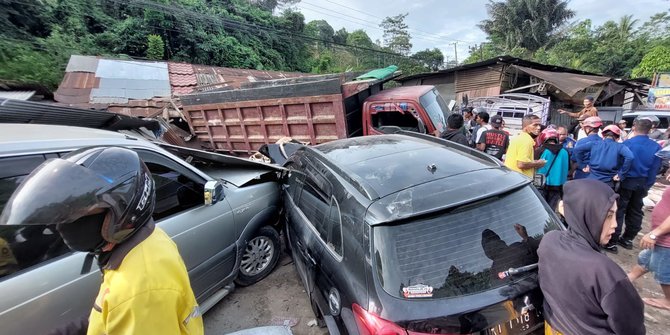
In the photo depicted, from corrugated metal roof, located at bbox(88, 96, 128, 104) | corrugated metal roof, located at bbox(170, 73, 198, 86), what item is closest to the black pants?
corrugated metal roof, located at bbox(88, 96, 128, 104)

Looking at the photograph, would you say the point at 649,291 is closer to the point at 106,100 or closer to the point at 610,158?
the point at 610,158

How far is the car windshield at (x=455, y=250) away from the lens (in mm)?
1613

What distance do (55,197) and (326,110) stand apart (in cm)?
480

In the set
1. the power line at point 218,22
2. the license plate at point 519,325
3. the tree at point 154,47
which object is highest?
the power line at point 218,22

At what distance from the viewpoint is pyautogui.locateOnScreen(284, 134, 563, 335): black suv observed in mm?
1560

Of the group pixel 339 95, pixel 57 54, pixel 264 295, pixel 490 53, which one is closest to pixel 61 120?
pixel 264 295

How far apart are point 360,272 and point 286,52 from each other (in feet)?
88.9

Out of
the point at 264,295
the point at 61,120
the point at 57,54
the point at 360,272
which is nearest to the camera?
the point at 360,272

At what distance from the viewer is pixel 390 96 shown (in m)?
5.74

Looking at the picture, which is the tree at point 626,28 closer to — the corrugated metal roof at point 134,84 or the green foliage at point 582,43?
the green foliage at point 582,43

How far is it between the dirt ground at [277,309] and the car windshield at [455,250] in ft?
4.72

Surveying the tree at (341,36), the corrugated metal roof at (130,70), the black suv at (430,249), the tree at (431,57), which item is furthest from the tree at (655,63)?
the tree at (341,36)

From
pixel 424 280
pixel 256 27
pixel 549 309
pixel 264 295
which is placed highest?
pixel 256 27

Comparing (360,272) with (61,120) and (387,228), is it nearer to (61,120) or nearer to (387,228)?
(387,228)
